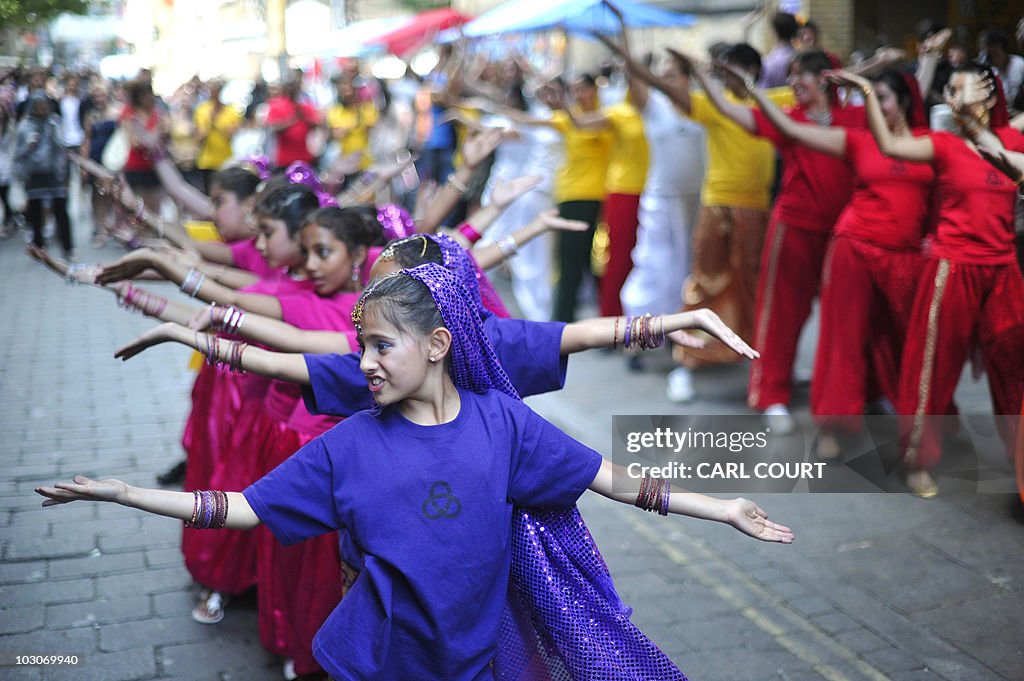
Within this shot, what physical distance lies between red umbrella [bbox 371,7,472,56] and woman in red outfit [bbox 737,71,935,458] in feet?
30.6

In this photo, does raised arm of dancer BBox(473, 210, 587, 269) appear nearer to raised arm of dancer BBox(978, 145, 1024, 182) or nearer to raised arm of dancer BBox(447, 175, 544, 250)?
raised arm of dancer BBox(447, 175, 544, 250)

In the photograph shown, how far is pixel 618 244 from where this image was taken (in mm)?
8188

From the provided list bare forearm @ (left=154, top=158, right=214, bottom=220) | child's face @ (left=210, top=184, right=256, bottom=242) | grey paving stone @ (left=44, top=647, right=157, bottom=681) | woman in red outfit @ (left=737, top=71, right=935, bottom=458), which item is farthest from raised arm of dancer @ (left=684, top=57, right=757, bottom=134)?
grey paving stone @ (left=44, top=647, right=157, bottom=681)

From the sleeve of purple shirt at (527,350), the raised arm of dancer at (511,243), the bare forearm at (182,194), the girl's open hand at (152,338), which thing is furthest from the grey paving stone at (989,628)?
the bare forearm at (182,194)

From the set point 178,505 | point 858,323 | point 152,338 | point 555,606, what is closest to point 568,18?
point 858,323

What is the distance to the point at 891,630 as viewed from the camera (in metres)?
3.90

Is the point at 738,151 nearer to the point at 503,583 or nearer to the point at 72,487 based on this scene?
the point at 503,583

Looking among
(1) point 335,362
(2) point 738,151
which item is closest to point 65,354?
(2) point 738,151

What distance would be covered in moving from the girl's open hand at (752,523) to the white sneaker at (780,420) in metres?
3.60

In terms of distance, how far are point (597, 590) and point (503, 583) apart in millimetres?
288

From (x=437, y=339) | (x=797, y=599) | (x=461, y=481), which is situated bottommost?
(x=797, y=599)

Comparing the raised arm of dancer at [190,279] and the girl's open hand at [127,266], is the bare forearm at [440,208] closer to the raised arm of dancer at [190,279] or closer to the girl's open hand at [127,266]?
the raised arm of dancer at [190,279]

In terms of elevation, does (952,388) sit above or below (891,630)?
above

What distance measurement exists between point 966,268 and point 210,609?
11.3 ft
